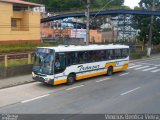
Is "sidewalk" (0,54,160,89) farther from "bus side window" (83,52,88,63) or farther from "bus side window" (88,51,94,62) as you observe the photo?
"bus side window" (88,51,94,62)

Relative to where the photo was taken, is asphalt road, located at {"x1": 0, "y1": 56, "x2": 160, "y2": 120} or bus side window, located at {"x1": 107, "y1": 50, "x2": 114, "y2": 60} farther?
bus side window, located at {"x1": 107, "y1": 50, "x2": 114, "y2": 60}

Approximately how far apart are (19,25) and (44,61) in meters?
28.1

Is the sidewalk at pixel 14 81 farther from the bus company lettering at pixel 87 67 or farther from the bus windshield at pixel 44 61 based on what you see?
the bus company lettering at pixel 87 67

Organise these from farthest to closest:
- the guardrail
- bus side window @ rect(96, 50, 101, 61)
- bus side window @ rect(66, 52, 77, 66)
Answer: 1. bus side window @ rect(96, 50, 101, 61)
2. the guardrail
3. bus side window @ rect(66, 52, 77, 66)

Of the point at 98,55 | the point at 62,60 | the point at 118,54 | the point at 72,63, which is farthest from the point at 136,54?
the point at 62,60

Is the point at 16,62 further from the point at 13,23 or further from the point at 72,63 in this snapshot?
the point at 13,23

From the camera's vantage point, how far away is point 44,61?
1852cm

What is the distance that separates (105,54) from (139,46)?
22.6 m

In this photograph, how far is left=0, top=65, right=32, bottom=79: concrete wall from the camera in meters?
20.5

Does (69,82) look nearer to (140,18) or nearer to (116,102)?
(116,102)

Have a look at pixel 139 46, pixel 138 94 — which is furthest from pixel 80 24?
pixel 138 94

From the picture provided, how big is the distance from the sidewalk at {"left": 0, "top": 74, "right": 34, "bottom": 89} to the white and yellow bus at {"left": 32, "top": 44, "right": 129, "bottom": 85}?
1339mm

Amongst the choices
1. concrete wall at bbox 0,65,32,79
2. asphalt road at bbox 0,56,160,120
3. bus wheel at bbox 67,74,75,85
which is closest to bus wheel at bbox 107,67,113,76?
asphalt road at bbox 0,56,160,120

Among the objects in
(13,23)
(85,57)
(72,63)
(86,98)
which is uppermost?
(13,23)
